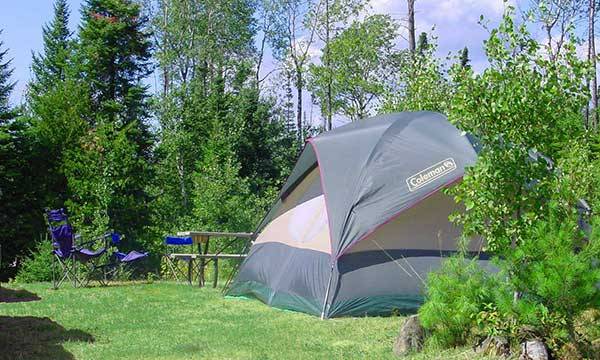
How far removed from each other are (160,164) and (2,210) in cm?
611

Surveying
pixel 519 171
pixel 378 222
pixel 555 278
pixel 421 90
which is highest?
pixel 421 90

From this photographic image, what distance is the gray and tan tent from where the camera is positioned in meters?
7.06

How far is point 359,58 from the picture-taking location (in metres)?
28.0

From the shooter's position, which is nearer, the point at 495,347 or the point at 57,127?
the point at 495,347

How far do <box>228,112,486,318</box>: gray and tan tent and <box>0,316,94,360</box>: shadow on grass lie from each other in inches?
91.8

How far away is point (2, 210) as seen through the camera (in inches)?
609

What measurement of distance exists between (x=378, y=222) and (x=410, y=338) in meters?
2.09

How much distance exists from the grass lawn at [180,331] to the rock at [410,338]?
4.8 inches

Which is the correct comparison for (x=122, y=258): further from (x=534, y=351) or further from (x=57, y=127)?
(x=534, y=351)

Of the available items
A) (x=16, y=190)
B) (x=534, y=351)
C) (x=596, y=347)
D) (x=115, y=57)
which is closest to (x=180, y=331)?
(x=534, y=351)

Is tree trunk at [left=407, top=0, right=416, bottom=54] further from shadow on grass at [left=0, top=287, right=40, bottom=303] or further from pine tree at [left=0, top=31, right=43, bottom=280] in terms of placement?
shadow on grass at [left=0, top=287, right=40, bottom=303]

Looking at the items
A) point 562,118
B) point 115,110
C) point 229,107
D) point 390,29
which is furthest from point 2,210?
point 390,29

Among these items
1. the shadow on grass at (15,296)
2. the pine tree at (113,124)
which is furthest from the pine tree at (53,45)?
the shadow on grass at (15,296)

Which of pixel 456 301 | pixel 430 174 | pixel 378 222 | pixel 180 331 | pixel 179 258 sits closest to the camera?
pixel 456 301
